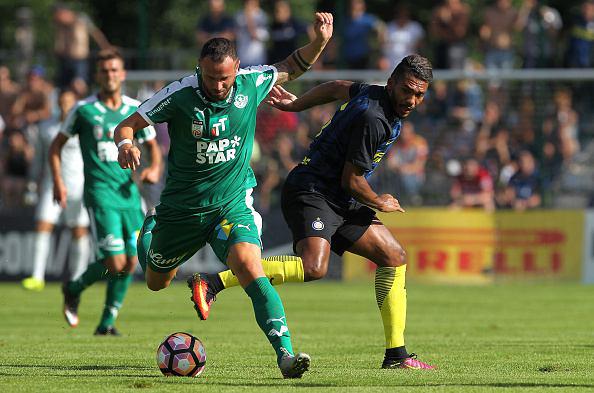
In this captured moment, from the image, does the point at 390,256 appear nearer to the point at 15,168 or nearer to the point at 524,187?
the point at 524,187

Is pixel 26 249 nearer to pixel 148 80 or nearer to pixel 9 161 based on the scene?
pixel 9 161

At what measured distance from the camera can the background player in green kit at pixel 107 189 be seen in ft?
38.1

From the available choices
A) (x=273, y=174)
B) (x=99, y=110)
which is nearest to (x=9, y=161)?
(x=273, y=174)

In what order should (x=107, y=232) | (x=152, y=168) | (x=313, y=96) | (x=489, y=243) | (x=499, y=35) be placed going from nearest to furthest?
(x=313, y=96) < (x=152, y=168) < (x=107, y=232) < (x=489, y=243) < (x=499, y=35)

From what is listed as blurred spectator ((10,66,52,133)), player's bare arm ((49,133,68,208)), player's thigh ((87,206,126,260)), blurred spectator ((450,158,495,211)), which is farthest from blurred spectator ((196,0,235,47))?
player's thigh ((87,206,126,260))

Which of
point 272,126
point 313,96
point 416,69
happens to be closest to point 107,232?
point 313,96

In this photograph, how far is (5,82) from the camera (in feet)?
70.4

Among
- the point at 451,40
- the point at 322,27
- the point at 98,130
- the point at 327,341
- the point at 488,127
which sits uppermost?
the point at 451,40

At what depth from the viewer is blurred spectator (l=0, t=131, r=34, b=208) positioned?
20.3m

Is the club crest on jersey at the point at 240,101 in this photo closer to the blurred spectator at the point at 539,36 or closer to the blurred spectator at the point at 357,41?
the blurred spectator at the point at 357,41

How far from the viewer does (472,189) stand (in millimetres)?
19391

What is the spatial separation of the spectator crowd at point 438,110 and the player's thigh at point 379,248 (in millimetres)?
10558

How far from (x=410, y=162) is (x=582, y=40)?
3599 millimetres

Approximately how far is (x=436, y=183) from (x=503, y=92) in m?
1.96
